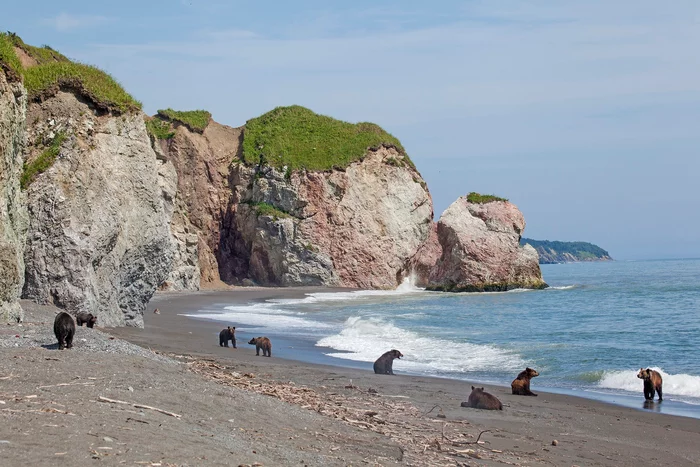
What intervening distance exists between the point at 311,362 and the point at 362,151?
140ft

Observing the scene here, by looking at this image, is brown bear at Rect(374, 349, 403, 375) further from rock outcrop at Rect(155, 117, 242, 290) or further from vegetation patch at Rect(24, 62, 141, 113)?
rock outcrop at Rect(155, 117, 242, 290)

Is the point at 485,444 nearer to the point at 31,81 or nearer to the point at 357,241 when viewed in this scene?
the point at 31,81

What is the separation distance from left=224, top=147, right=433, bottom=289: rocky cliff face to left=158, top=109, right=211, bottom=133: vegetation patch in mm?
3943

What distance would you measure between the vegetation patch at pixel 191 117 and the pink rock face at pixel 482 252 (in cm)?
1768

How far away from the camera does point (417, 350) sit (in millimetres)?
19891

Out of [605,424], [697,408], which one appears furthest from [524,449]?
[697,408]

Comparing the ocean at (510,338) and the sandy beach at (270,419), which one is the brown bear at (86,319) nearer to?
the sandy beach at (270,419)

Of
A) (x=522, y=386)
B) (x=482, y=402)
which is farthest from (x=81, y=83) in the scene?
(x=482, y=402)

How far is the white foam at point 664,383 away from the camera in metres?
14.2

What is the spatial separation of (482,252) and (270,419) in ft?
150

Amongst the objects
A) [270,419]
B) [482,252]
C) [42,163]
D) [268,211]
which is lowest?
[270,419]

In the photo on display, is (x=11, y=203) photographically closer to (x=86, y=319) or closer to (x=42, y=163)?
(x=86, y=319)

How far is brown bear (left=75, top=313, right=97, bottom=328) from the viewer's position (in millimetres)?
15961

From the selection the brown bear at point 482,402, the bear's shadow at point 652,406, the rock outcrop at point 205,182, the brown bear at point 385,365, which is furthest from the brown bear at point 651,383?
the rock outcrop at point 205,182
